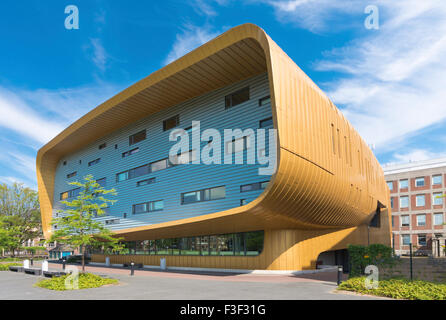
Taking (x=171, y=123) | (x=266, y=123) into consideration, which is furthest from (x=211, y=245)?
(x=171, y=123)

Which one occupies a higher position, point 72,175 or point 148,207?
point 72,175

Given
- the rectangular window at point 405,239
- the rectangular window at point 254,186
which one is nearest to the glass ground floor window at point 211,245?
the rectangular window at point 254,186

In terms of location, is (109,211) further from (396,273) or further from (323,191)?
(396,273)

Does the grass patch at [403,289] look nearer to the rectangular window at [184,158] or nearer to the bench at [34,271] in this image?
the rectangular window at [184,158]

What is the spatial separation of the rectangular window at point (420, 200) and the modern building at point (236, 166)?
28804 mm

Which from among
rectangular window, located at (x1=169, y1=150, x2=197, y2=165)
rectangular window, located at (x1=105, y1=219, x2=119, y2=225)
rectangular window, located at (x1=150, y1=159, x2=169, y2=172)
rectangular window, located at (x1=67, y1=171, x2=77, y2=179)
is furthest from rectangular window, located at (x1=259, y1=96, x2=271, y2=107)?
rectangular window, located at (x1=67, y1=171, x2=77, y2=179)

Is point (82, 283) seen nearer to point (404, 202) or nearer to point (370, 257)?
point (370, 257)

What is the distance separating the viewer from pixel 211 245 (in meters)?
27.2

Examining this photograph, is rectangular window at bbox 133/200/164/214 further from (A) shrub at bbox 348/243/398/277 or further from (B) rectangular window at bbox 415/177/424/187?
(B) rectangular window at bbox 415/177/424/187

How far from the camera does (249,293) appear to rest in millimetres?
14320

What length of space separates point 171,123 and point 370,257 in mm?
19560

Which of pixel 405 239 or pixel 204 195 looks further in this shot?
pixel 405 239

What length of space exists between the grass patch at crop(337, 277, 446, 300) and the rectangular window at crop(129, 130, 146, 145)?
77.1 feet
